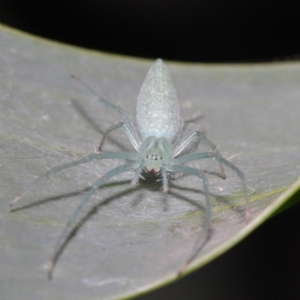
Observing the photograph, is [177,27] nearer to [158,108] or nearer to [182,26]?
[182,26]

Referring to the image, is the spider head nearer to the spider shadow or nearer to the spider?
the spider

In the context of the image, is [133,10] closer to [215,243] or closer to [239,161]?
[239,161]

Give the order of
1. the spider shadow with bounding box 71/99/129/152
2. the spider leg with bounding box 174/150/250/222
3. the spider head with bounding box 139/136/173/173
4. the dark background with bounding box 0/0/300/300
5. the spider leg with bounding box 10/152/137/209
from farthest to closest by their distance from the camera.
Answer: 1. the dark background with bounding box 0/0/300/300
2. the spider shadow with bounding box 71/99/129/152
3. the spider head with bounding box 139/136/173/173
4. the spider leg with bounding box 174/150/250/222
5. the spider leg with bounding box 10/152/137/209

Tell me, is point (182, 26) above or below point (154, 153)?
above

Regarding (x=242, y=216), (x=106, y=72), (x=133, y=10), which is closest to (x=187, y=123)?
(x=106, y=72)

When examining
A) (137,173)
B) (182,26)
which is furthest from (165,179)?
(182,26)

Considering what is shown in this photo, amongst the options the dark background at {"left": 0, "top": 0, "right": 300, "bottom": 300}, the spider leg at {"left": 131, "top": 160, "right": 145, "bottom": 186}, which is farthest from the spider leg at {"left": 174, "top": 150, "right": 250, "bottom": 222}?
the dark background at {"left": 0, "top": 0, "right": 300, "bottom": 300}

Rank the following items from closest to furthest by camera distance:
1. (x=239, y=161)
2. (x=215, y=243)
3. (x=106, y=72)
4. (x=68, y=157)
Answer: (x=215, y=243)
(x=68, y=157)
(x=239, y=161)
(x=106, y=72)

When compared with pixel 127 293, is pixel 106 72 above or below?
above
